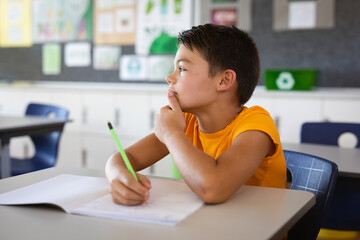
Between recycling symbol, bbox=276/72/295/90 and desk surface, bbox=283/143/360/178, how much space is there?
1.31 meters

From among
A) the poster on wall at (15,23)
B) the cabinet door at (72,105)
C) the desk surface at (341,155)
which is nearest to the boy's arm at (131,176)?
the desk surface at (341,155)

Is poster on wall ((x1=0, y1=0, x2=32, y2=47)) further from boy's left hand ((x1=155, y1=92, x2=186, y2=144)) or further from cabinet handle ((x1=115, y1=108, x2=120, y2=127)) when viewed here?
boy's left hand ((x1=155, y1=92, x2=186, y2=144))

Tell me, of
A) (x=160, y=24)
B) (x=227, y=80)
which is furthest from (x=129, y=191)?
(x=160, y=24)

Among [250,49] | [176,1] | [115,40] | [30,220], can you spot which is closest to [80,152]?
[115,40]

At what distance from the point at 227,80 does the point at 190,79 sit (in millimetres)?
117

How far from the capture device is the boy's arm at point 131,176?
0.93 meters

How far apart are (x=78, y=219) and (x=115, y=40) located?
11.5ft

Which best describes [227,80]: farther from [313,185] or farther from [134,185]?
[134,185]

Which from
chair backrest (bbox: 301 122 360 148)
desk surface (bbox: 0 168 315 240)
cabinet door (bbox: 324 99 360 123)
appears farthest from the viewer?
cabinet door (bbox: 324 99 360 123)

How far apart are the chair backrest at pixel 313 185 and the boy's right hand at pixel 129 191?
0.45 metres

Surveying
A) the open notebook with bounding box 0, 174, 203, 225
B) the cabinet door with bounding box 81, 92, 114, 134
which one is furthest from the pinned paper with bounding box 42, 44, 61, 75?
the open notebook with bounding box 0, 174, 203, 225

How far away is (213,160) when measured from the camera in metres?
1.02

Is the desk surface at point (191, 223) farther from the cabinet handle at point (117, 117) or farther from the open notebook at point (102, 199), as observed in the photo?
the cabinet handle at point (117, 117)

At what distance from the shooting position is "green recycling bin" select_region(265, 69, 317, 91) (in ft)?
10.7
